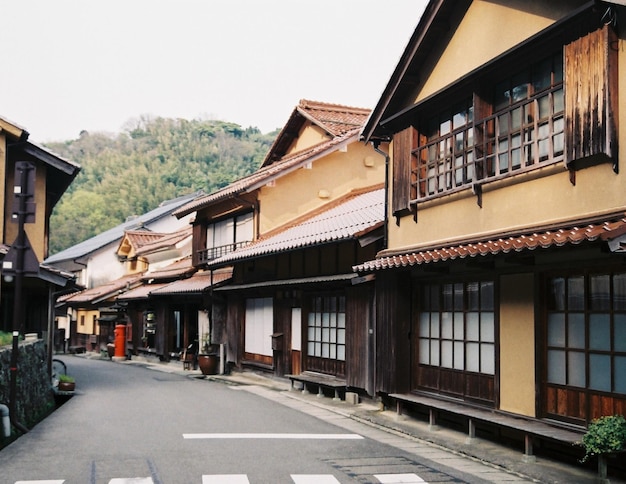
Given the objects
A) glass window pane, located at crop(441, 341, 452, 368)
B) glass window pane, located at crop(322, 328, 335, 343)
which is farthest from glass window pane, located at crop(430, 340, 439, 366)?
glass window pane, located at crop(322, 328, 335, 343)

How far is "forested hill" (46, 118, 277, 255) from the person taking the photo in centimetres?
8331

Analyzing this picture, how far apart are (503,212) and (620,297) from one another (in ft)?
8.89

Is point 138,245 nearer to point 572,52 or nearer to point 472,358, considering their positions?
point 472,358

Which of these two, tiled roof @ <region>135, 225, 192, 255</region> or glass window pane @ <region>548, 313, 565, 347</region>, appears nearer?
glass window pane @ <region>548, 313, 565, 347</region>

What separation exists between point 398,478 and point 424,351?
16.8ft

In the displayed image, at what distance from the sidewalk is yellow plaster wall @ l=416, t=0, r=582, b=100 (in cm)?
597

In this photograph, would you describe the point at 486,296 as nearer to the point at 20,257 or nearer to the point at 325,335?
the point at 20,257

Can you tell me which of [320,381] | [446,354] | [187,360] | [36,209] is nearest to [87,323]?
[187,360]

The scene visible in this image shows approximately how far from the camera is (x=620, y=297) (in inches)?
356

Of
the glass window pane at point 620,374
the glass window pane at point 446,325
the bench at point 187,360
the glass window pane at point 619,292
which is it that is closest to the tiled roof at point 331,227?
the glass window pane at point 446,325

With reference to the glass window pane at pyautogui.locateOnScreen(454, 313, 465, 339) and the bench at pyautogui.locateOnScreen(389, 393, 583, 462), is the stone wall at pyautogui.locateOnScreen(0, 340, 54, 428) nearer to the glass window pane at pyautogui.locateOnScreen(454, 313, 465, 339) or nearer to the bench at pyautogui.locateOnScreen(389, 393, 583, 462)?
the bench at pyautogui.locateOnScreen(389, 393, 583, 462)

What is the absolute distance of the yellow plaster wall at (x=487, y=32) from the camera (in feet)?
34.8

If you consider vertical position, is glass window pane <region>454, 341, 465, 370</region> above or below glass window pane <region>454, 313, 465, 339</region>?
below

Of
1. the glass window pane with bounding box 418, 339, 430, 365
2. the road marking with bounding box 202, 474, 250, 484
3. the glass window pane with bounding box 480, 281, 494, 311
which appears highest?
the glass window pane with bounding box 480, 281, 494, 311
